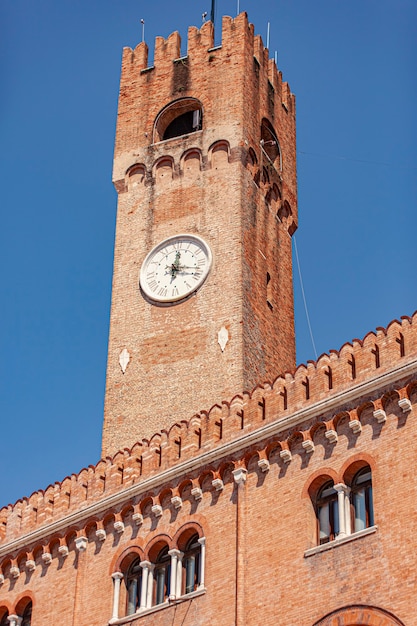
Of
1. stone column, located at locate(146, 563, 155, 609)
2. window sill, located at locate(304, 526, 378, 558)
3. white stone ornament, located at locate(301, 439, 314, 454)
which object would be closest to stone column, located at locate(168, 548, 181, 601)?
stone column, located at locate(146, 563, 155, 609)

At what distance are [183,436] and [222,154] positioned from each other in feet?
28.6

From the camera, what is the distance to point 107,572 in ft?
81.6

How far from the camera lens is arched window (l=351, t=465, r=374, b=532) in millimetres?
21375

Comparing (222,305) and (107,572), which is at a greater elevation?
(222,305)

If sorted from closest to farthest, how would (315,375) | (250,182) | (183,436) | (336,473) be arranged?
(336,473), (315,375), (183,436), (250,182)

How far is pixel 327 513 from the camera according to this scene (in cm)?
2214

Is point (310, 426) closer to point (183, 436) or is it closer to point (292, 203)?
point (183, 436)

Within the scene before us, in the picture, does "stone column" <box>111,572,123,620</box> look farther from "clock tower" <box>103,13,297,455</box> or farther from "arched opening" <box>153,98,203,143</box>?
"arched opening" <box>153,98,203,143</box>

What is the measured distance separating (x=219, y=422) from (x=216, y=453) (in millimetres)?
946

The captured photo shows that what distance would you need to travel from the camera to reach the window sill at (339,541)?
68.8 ft

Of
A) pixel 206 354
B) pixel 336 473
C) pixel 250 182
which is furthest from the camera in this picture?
pixel 250 182

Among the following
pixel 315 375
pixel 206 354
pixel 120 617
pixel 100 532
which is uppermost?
pixel 206 354

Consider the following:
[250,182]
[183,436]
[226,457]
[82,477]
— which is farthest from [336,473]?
[250,182]

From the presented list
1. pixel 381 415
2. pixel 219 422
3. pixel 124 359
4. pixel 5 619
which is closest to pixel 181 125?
pixel 124 359
